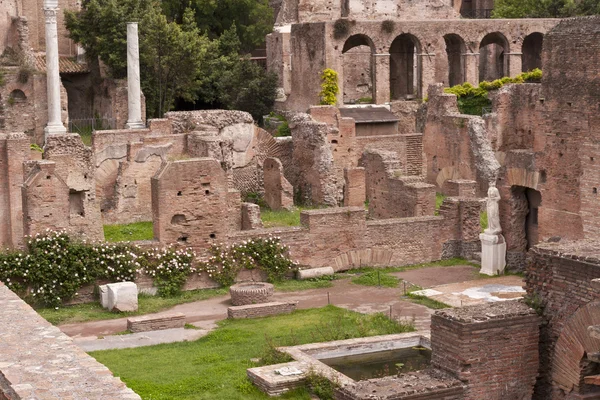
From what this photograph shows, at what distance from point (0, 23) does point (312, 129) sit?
14951 millimetres

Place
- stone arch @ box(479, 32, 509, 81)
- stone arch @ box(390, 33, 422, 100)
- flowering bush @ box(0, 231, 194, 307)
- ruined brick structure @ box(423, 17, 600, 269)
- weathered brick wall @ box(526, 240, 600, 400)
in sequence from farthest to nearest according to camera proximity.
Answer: stone arch @ box(479, 32, 509, 81), stone arch @ box(390, 33, 422, 100), ruined brick structure @ box(423, 17, 600, 269), flowering bush @ box(0, 231, 194, 307), weathered brick wall @ box(526, 240, 600, 400)

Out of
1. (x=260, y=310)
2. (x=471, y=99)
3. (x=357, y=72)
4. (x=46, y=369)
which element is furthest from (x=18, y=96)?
(x=46, y=369)

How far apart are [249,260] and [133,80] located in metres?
13.9

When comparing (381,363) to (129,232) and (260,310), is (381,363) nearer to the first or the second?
(260,310)

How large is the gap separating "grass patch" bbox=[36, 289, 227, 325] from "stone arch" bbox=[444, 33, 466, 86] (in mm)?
23300

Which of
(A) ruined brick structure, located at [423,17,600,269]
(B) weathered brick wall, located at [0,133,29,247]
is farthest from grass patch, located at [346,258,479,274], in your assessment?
(B) weathered brick wall, located at [0,133,29,247]

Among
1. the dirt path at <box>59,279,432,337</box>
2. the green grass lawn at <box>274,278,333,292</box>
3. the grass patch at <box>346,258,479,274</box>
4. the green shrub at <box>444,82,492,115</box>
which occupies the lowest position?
the dirt path at <box>59,279,432,337</box>

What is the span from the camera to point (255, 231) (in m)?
21.1

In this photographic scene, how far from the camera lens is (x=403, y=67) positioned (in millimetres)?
43000

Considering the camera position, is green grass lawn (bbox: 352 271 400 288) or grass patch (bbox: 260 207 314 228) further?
grass patch (bbox: 260 207 314 228)

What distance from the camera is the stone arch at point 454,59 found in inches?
1641

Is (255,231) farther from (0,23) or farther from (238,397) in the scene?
(0,23)

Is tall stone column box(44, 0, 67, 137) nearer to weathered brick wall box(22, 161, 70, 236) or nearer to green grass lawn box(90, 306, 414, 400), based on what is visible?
weathered brick wall box(22, 161, 70, 236)

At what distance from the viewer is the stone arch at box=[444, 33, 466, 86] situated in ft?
137
